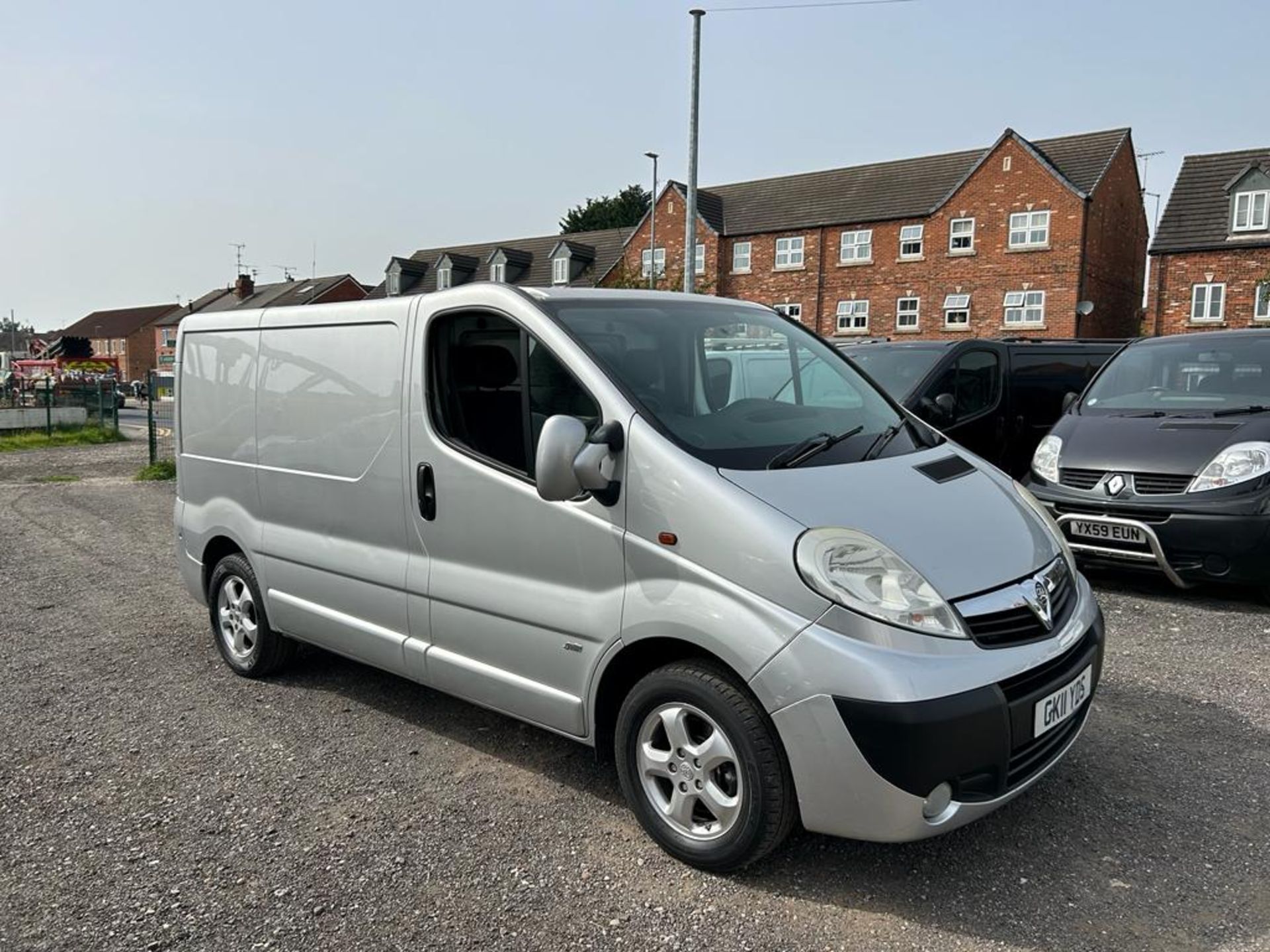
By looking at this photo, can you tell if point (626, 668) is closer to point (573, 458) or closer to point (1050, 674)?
point (573, 458)

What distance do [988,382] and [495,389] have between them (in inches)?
277

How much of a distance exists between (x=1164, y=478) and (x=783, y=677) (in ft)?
14.8

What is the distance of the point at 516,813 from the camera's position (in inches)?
138

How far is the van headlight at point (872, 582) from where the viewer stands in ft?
8.97

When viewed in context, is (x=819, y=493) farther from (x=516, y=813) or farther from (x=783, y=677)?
(x=516, y=813)

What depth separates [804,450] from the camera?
3.28 meters

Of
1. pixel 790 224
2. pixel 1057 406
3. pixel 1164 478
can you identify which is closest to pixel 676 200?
pixel 790 224

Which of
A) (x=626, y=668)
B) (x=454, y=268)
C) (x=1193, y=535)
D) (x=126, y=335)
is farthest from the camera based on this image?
(x=126, y=335)

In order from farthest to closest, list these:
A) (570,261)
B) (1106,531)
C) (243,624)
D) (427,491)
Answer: (570,261) < (1106,531) < (243,624) < (427,491)

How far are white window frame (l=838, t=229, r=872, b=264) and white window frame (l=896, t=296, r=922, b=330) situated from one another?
7.36 ft

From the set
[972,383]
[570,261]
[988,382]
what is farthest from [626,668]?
[570,261]

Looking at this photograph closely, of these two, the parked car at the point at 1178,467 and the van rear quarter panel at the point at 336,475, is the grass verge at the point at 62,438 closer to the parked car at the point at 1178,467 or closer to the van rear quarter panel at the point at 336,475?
the van rear quarter panel at the point at 336,475

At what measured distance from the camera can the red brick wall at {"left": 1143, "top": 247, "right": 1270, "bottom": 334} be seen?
30.5m

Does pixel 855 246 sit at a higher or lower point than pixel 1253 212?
lower
